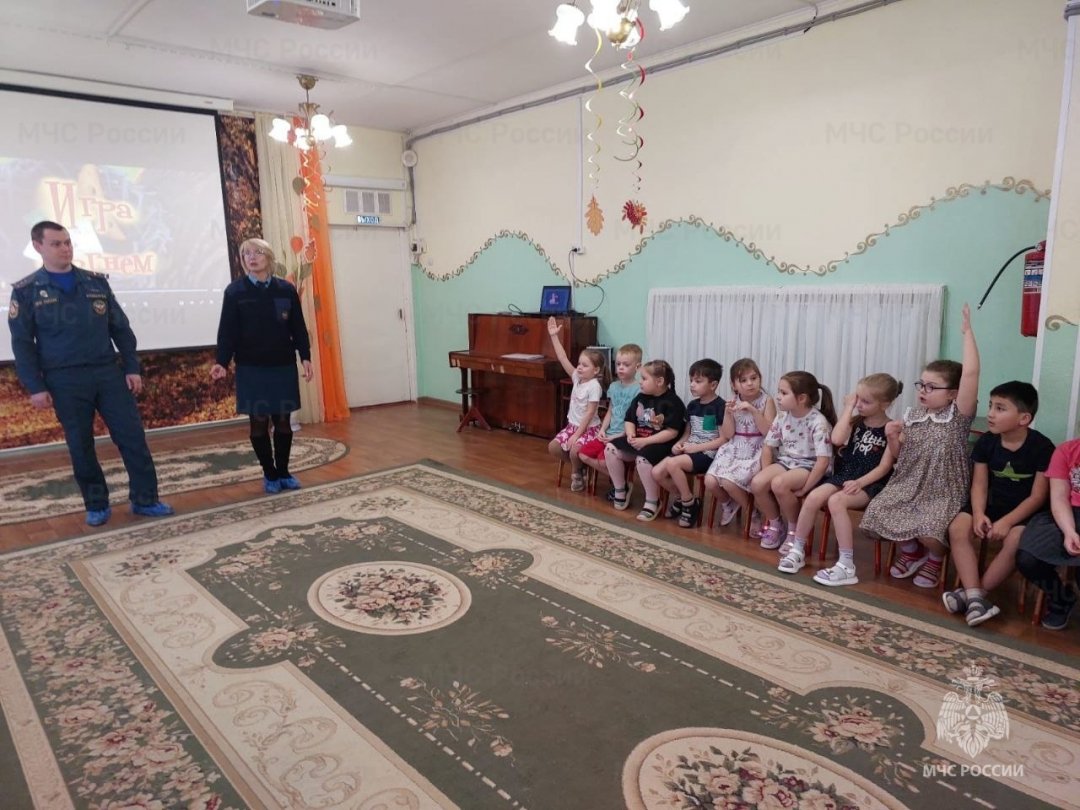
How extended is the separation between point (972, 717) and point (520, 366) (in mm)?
3684

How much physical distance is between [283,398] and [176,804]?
2.60 metres

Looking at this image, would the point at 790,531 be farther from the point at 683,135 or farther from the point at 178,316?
the point at 178,316

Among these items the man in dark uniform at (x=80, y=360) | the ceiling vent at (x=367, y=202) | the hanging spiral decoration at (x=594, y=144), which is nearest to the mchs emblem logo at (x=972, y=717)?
the man in dark uniform at (x=80, y=360)

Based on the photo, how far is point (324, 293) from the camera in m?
6.17

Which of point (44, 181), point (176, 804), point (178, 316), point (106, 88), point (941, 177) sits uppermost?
point (106, 88)

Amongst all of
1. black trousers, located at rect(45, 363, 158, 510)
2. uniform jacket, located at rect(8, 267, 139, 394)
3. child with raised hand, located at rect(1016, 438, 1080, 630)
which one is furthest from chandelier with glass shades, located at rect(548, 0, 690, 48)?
black trousers, located at rect(45, 363, 158, 510)

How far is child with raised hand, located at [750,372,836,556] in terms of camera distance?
2.96 meters

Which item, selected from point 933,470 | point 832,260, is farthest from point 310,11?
point 933,470

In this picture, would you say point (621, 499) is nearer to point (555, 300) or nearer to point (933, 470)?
point (933, 470)

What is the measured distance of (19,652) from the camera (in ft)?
7.47

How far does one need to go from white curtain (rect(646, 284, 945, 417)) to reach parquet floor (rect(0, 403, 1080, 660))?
3.35 feet

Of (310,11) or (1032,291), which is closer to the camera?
(1032,291)

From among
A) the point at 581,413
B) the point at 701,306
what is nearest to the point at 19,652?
the point at 581,413

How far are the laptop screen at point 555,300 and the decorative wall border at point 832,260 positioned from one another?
15 cm
